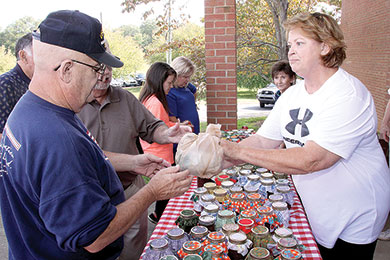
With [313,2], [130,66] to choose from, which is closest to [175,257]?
[313,2]

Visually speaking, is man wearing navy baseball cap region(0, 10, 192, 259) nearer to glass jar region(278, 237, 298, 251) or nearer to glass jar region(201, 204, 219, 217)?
glass jar region(201, 204, 219, 217)

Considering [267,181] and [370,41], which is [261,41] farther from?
[267,181]

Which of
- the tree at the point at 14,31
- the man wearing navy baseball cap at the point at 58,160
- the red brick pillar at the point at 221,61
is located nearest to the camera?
the man wearing navy baseball cap at the point at 58,160

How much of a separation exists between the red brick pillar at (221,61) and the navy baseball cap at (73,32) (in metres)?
3.42

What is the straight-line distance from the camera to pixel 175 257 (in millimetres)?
1525

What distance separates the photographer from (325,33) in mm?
1896

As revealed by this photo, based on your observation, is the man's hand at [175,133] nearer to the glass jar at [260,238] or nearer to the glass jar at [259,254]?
the glass jar at [260,238]

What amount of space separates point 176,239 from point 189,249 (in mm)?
151

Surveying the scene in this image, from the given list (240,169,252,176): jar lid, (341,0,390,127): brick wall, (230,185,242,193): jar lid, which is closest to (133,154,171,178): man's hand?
(230,185,242,193): jar lid

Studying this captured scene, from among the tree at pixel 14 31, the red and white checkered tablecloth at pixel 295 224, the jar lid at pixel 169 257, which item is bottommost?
the red and white checkered tablecloth at pixel 295 224

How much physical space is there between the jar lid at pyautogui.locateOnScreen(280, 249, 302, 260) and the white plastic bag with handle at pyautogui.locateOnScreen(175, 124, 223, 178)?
2.00 ft

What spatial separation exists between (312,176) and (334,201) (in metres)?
0.19

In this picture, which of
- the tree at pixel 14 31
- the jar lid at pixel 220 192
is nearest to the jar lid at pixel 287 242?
the jar lid at pixel 220 192

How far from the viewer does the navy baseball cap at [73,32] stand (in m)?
1.29
